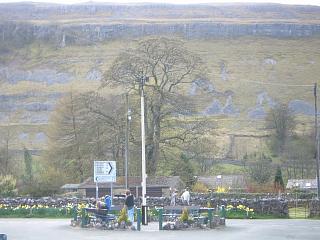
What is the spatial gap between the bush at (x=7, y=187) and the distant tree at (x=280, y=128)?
5522 centimetres

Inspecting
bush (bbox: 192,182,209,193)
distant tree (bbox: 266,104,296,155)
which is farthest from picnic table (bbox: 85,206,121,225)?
distant tree (bbox: 266,104,296,155)

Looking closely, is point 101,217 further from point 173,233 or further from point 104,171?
point 173,233

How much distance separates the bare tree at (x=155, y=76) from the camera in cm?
6172

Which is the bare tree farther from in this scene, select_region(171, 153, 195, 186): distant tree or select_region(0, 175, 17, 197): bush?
select_region(0, 175, 17, 197): bush

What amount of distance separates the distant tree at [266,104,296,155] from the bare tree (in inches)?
1733

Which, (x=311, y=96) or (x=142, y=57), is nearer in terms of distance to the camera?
(x=142, y=57)

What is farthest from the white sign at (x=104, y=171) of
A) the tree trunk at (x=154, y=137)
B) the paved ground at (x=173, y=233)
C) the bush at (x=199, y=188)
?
the bush at (x=199, y=188)

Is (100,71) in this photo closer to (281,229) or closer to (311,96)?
(311,96)

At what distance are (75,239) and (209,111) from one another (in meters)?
134

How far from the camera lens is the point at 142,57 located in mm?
64312

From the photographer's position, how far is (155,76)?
62.9 m

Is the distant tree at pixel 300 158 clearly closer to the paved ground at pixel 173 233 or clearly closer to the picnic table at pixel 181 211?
the picnic table at pixel 181 211

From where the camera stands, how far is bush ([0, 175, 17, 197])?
57.2 metres

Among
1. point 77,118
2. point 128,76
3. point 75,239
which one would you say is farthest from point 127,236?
point 77,118
